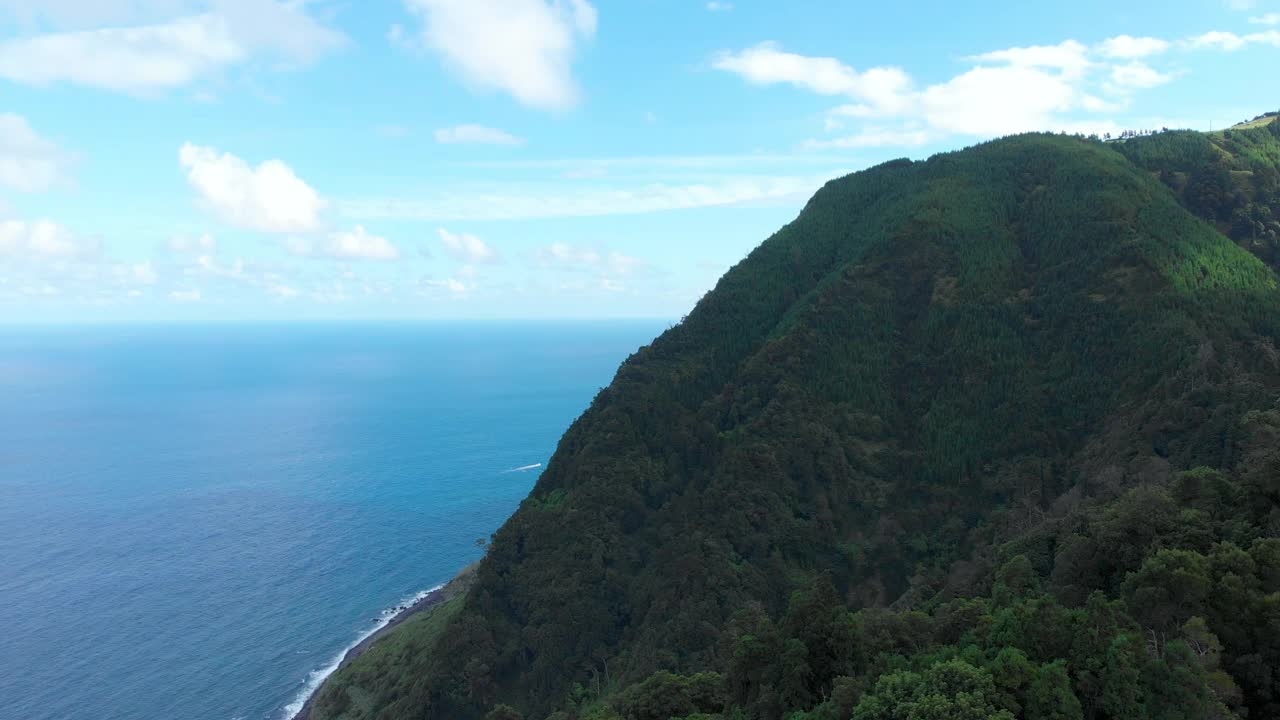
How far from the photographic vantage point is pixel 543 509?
93.4 meters

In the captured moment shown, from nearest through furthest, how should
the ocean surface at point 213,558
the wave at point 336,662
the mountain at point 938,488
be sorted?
the mountain at point 938,488
the wave at point 336,662
the ocean surface at point 213,558

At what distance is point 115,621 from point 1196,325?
421 ft

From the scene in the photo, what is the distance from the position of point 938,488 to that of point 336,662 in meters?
71.5

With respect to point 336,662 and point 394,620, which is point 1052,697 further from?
point 394,620

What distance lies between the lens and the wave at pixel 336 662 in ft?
263

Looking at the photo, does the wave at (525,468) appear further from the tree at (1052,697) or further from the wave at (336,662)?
the tree at (1052,697)

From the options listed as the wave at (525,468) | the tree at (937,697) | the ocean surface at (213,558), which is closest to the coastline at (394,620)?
the ocean surface at (213,558)

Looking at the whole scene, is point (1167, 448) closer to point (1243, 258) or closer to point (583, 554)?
point (1243, 258)

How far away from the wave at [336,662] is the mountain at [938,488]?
318 cm

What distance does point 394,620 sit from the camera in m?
99.0

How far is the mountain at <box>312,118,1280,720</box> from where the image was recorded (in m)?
A: 33.2

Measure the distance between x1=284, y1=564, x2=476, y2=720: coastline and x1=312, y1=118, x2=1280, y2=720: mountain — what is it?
241 cm

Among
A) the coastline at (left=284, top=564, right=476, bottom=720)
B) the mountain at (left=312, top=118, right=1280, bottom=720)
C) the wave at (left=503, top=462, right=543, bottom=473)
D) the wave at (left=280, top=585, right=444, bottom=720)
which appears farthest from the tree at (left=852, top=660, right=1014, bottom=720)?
the wave at (left=503, top=462, right=543, bottom=473)

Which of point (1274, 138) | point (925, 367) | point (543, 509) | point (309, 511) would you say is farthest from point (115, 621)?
point (1274, 138)
